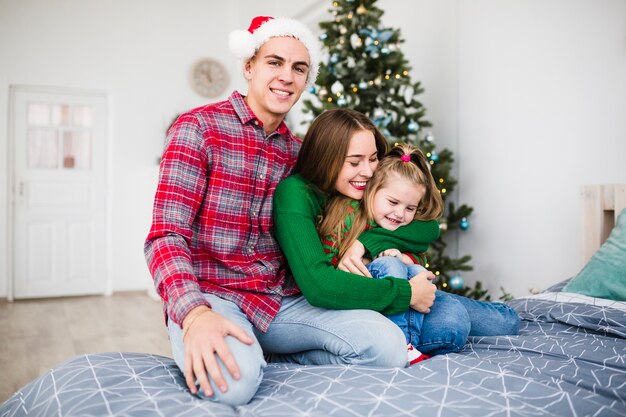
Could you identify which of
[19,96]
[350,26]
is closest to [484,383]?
[350,26]

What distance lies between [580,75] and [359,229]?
5.24 feet

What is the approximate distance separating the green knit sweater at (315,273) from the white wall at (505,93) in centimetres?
153

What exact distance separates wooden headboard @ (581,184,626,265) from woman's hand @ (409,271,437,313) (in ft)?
3.86

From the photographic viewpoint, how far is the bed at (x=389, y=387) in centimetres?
102

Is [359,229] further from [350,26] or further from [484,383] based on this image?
[350,26]

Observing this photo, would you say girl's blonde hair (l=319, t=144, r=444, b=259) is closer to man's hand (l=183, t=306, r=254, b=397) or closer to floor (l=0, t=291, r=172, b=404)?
man's hand (l=183, t=306, r=254, b=397)

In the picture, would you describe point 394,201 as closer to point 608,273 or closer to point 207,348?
point 608,273

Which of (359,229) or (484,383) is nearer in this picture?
(484,383)

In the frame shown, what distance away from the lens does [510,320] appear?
168cm

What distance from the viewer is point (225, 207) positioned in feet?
5.14

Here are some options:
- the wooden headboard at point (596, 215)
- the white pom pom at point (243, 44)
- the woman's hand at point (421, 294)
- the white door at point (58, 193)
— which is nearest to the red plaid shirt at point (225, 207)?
the white pom pom at point (243, 44)

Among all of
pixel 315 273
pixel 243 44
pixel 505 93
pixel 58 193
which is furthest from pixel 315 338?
pixel 58 193

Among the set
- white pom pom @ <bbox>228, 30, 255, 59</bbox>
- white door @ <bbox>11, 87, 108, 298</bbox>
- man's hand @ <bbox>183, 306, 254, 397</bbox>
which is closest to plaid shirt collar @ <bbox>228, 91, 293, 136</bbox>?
white pom pom @ <bbox>228, 30, 255, 59</bbox>

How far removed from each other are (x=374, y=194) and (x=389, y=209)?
0.24ft
